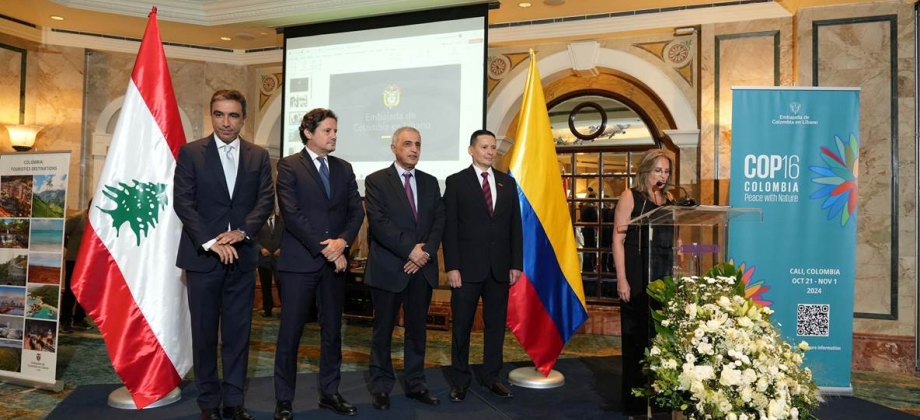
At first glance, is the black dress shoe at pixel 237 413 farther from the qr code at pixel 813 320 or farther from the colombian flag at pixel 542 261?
the qr code at pixel 813 320

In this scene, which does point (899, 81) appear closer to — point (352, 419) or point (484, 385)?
point (484, 385)

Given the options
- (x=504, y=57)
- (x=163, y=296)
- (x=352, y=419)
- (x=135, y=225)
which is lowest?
(x=352, y=419)

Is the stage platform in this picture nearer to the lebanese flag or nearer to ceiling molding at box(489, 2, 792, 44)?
the lebanese flag

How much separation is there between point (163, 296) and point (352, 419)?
46.3 inches

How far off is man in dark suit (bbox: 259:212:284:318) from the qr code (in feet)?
14.9

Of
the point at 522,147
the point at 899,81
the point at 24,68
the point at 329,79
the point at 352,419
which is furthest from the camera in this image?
the point at 24,68

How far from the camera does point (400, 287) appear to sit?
326cm

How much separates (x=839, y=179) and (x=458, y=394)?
2.83 metres

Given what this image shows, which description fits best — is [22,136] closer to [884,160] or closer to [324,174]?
[324,174]

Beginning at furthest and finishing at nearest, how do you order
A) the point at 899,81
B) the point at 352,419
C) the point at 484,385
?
the point at 899,81, the point at 484,385, the point at 352,419

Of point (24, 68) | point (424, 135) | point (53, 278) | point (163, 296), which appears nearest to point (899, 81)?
point (424, 135)

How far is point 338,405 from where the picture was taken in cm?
313

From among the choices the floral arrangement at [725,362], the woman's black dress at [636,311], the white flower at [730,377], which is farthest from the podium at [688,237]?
the white flower at [730,377]

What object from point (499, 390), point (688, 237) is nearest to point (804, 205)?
point (688, 237)
